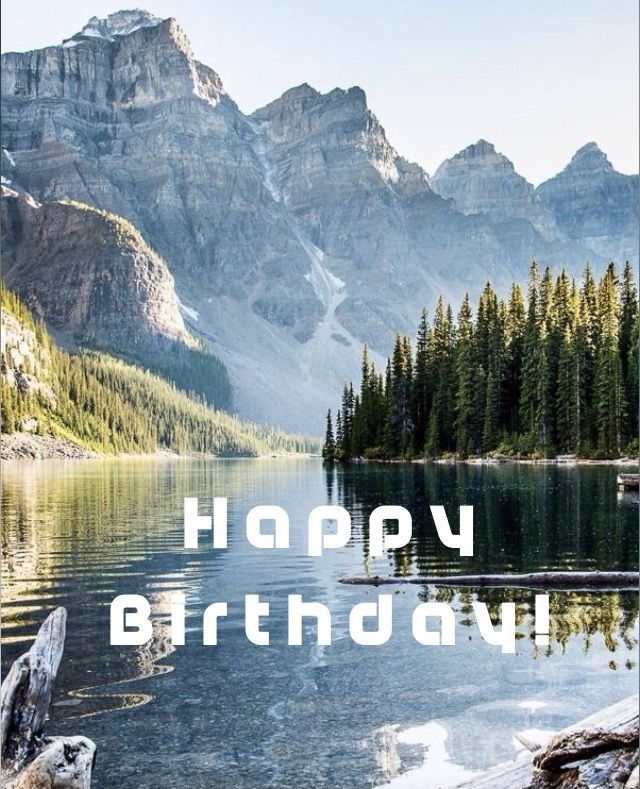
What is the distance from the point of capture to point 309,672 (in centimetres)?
1556

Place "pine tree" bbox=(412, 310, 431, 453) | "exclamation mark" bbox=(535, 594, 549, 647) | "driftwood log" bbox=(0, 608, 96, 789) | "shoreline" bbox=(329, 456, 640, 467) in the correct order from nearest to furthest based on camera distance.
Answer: "driftwood log" bbox=(0, 608, 96, 789)
"exclamation mark" bbox=(535, 594, 549, 647)
"shoreline" bbox=(329, 456, 640, 467)
"pine tree" bbox=(412, 310, 431, 453)

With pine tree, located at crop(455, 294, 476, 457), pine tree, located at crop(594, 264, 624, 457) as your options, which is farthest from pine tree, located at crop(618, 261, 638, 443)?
pine tree, located at crop(455, 294, 476, 457)

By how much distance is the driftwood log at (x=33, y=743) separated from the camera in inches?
330

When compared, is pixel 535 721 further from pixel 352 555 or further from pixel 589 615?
pixel 352 555

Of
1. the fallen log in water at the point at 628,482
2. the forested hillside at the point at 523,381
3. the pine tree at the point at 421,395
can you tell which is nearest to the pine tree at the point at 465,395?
the forested hillside at the point at 523,381

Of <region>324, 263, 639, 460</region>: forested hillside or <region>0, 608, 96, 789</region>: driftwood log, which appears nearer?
<region>0, 608, 96, 789</region>: driftwood log

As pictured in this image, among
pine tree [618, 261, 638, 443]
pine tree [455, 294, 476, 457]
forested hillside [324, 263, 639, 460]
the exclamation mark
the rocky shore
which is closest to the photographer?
the exclamation mark

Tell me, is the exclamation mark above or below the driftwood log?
below

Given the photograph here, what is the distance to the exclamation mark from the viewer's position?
669 inches

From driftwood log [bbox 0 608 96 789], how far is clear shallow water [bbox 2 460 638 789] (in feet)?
7.84

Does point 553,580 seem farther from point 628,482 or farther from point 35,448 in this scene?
point 35,448

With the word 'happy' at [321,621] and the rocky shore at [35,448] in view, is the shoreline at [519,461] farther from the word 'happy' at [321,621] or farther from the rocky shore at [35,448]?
the rocky shore at [35,448]

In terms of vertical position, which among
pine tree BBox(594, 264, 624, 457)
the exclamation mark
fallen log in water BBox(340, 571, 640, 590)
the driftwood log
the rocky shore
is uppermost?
pine tree BBox(594, 264, 624, 457)

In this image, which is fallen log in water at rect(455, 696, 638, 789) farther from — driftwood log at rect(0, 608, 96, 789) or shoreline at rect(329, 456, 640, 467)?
shoreline at rect(329, 456, 640, 467)
